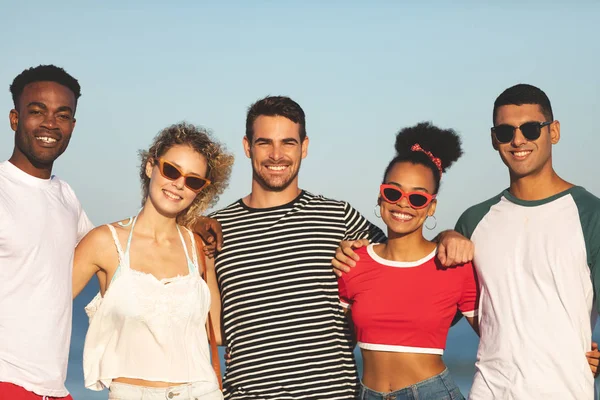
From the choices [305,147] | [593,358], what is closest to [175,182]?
[305,147]

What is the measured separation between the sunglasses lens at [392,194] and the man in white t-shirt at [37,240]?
2.25 m

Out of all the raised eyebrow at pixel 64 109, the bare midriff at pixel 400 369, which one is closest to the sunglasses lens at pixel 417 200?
the bare midriff at pixel 400 369

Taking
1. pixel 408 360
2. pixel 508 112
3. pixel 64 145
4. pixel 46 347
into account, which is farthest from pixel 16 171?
pixel 508 112

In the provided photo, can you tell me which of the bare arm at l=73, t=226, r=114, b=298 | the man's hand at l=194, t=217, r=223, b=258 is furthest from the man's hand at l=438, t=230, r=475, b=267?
the bare arm at l=73, t=226, r=114, b=298

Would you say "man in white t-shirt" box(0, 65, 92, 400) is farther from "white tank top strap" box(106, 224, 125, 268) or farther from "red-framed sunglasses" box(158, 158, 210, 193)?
"red-framed sunglasses" box(158, 158, 210, 193)

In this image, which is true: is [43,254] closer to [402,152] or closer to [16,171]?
[16,171]

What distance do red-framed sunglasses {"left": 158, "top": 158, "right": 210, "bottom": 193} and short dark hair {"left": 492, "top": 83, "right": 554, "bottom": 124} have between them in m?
2.27

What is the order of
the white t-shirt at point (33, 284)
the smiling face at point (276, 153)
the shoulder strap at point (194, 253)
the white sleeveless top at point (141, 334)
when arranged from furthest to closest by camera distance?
the smiling face at point (276, 153)
the shoulder strap at point (194, 253)
the white sleeveless top at point (141, 334)
the white t-shirt at point (33, 284)

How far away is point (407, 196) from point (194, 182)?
157 centimetres

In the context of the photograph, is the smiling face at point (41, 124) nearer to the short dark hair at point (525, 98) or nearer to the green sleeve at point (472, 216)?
the green sleeve at point (472, 216)

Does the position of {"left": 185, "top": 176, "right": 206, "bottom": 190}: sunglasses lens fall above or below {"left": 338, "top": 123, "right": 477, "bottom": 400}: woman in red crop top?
above

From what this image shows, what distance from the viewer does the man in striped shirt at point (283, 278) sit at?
5719 mm

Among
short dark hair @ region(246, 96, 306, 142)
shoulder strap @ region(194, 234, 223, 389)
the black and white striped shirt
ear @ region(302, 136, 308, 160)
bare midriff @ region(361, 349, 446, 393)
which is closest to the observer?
bare midriff @ region(361, 349, 446, 393)

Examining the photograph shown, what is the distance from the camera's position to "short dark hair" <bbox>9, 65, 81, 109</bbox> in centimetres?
554
